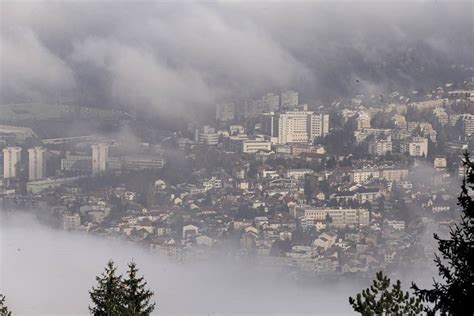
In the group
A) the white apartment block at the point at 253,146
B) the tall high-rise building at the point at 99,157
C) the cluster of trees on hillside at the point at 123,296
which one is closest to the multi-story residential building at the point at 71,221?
the tall high-rise building at the point at 99,157

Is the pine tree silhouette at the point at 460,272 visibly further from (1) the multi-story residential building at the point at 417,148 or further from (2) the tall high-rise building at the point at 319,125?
(2) the tall high-rise building at the point at 319,125

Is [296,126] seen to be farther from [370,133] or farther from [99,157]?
[99,157]

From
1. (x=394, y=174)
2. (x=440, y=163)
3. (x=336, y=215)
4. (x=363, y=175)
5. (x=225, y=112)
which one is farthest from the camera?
(x=225, y=112)

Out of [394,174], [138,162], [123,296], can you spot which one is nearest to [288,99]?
[138,162]

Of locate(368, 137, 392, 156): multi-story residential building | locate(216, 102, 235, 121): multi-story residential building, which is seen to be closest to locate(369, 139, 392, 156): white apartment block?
locate(368, 137, 392, 156): multi-story residential building

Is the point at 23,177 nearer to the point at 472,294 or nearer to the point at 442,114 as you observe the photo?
the point at 442,114

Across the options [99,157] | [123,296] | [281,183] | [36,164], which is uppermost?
[99,157]
